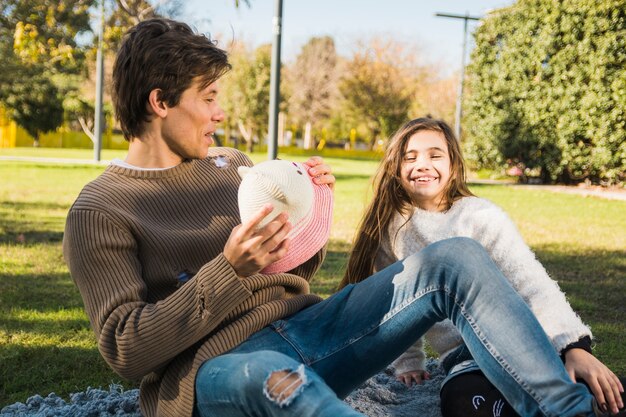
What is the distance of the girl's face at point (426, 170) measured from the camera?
3.23 metres

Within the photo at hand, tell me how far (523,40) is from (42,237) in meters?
13.8

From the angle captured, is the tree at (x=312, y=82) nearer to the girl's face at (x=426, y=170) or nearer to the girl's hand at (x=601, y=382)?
the girl's face at (x=426, y=170)

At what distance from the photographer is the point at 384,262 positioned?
10.9 feet

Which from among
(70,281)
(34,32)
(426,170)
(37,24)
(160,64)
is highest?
(37,24)

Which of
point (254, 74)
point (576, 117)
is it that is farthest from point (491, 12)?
point (254, 74)

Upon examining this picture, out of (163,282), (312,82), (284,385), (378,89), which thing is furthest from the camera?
(312,82)

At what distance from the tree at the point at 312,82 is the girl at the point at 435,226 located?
49.7 meters

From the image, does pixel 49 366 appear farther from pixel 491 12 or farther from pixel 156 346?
pixel 491 12

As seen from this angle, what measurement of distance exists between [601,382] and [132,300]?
5.06 ft

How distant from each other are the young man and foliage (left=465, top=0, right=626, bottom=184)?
14.0 m

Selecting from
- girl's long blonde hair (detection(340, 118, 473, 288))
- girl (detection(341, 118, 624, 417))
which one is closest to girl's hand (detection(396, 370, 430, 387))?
Answer: girl (detection(341, 118, 624, 417))

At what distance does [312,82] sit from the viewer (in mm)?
52906

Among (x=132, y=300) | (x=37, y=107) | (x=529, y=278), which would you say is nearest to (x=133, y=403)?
(x=132, y=300)

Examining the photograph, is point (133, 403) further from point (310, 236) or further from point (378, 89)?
point (378, 89)
